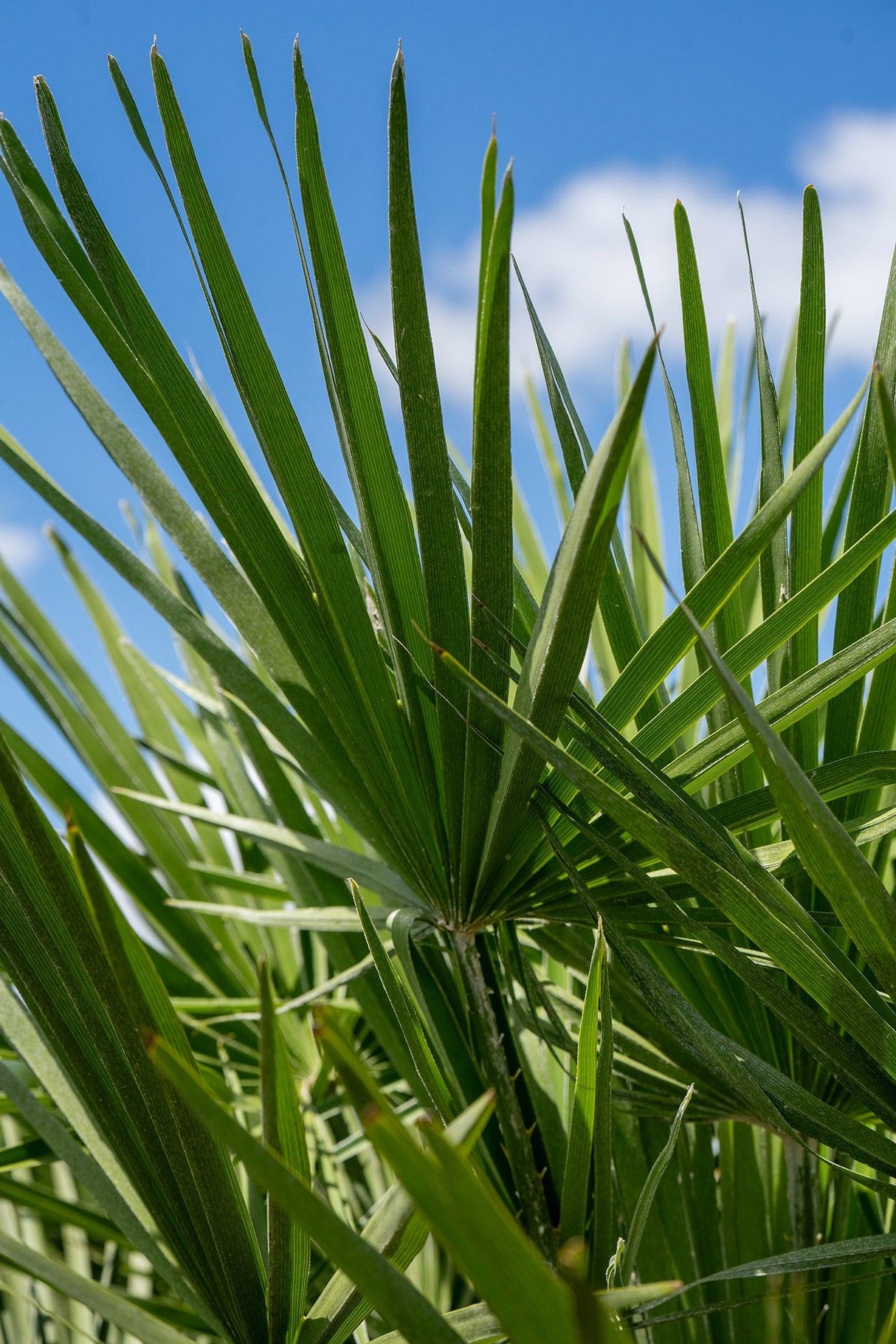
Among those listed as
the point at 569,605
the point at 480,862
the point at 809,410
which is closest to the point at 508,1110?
the point at 480,862

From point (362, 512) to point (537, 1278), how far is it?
490 mm

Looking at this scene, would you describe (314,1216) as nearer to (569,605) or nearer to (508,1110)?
(569,605)

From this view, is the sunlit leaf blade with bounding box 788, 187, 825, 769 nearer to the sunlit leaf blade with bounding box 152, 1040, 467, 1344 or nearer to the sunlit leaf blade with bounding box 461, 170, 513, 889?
the sunlit leaf blade with bounding box 461, 170, 513, 889

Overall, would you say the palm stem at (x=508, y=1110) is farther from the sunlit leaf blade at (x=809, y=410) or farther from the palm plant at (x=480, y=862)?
the sunlit leaf blade at (x=809, y=410)

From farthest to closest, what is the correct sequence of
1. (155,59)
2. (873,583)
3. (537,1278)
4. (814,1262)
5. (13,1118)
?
(13,1118), (873,583), (155,59), (814,1262), (537,1278)

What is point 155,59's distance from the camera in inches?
25.1

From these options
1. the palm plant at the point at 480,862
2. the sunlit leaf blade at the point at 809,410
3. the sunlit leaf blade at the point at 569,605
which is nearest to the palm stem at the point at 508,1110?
the palm plant at the point at 480,862

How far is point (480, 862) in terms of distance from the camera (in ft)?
2.42

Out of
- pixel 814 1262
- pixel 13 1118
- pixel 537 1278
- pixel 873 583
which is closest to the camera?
pixel 537 1278

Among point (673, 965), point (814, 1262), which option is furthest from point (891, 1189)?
point (673, 965)

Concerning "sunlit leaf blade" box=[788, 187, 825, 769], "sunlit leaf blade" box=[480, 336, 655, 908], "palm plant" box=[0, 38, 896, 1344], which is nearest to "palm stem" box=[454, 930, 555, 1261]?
"palm plant" box=[0, 38, 896, 1344]

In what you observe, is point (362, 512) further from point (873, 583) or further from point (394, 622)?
point (873, 583)

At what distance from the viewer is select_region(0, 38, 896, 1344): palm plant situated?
495 mm

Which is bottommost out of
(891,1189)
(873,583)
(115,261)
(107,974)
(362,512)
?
(891,1189)
